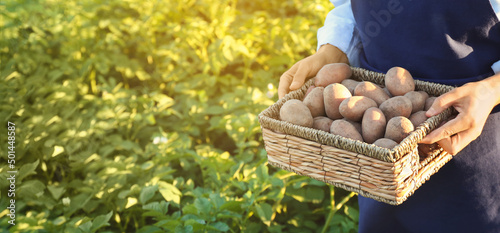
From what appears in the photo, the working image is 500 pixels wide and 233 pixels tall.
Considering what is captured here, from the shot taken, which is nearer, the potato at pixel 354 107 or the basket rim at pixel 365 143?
the basket rim at pixel 365 143

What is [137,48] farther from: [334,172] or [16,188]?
[334,172]

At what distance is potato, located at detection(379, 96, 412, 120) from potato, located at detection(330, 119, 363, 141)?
11 centimetres

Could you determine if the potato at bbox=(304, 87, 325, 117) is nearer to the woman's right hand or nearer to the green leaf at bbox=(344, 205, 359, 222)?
the woman's right hand

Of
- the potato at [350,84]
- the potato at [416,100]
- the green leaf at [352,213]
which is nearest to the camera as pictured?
the potato at [416,100]

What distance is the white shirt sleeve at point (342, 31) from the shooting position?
1.41m

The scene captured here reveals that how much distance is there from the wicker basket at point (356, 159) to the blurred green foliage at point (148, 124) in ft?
1.68

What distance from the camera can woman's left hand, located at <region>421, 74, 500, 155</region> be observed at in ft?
3.40

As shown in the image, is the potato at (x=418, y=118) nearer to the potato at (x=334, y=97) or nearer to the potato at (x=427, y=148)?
the potato at (x=427, y=148)

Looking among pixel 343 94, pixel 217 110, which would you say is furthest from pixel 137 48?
pixel 343 94

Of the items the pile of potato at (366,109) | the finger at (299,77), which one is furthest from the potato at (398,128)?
the finger at (299,77)

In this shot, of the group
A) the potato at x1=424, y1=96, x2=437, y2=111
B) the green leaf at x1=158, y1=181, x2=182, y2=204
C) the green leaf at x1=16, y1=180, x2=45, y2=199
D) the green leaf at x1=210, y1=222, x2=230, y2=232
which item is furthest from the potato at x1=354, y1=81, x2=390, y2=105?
the green leaf at x1=16, y1=180, x2=45, y2=199

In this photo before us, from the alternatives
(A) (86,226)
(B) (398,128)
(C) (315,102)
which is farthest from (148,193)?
(B) (398,128)

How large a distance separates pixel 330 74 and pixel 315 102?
123mm

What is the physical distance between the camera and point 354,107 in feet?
3.73
